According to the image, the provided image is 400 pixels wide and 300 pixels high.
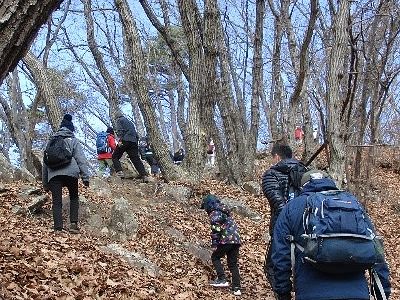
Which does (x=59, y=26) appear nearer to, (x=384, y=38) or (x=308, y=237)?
(x=384, y=38)

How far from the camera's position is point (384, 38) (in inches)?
639

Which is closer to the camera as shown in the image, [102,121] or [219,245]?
[219,245]

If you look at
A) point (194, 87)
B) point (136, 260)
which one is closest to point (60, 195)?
point (136, 260)

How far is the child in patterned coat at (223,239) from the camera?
24.5ft

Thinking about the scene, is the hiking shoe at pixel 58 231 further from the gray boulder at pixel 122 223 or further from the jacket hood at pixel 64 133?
the jacket hood at pixel 64 133

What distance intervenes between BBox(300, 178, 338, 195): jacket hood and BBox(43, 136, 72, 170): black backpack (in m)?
5.29

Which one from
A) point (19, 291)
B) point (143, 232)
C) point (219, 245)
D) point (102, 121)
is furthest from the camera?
point (102, 121)

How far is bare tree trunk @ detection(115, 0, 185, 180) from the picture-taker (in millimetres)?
12617

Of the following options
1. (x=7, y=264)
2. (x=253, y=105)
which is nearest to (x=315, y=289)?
(x=7, y=264)

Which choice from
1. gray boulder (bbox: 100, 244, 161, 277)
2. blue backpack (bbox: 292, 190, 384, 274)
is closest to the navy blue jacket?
gray boulder (bbox: 100, 244, 161, 277)

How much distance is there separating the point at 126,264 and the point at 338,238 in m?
4.63

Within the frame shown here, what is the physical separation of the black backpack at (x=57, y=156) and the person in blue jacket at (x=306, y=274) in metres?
5.21

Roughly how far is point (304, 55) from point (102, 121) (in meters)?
26.9

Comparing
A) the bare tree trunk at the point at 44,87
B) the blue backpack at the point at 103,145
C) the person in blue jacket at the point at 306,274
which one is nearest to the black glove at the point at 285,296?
the person in blue jacket at the point at 306,274
